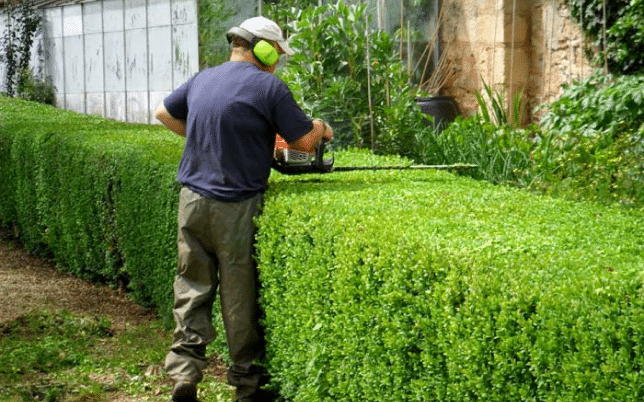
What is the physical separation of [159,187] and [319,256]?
2.47 m

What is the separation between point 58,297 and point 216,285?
3.44 m

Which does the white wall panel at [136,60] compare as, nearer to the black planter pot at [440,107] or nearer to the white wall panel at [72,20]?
the white wall panel at [72,20]

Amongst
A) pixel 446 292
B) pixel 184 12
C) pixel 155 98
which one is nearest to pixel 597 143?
pixel 446 292

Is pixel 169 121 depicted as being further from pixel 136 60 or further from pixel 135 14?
pixel 135 14

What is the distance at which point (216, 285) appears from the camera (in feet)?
18.5

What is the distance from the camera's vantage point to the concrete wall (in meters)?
17.0

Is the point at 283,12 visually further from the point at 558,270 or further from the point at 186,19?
the point at 186,19

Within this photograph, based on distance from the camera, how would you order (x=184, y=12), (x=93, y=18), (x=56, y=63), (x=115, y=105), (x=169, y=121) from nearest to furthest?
1. (x=169, y=121)
2. (x=184, y=12)
3. (x=115, y=105)
4. (x=93, y=18)
5. (x=56, y=63)

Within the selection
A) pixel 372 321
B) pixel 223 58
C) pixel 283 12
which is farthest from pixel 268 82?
pixel 223 58

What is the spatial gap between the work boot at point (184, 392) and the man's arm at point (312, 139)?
1309 mm

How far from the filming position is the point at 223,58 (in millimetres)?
16266

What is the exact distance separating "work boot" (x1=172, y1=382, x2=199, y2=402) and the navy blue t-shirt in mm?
987

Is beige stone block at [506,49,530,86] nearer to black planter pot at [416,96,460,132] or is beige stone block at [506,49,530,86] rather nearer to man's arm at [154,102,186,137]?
black planter pot at [416,96,460,132]

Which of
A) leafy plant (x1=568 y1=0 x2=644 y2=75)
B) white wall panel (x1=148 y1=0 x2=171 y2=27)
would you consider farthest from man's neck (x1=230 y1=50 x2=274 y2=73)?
white wall panel (x1=148 y1=0 x2=171 y2=27)
